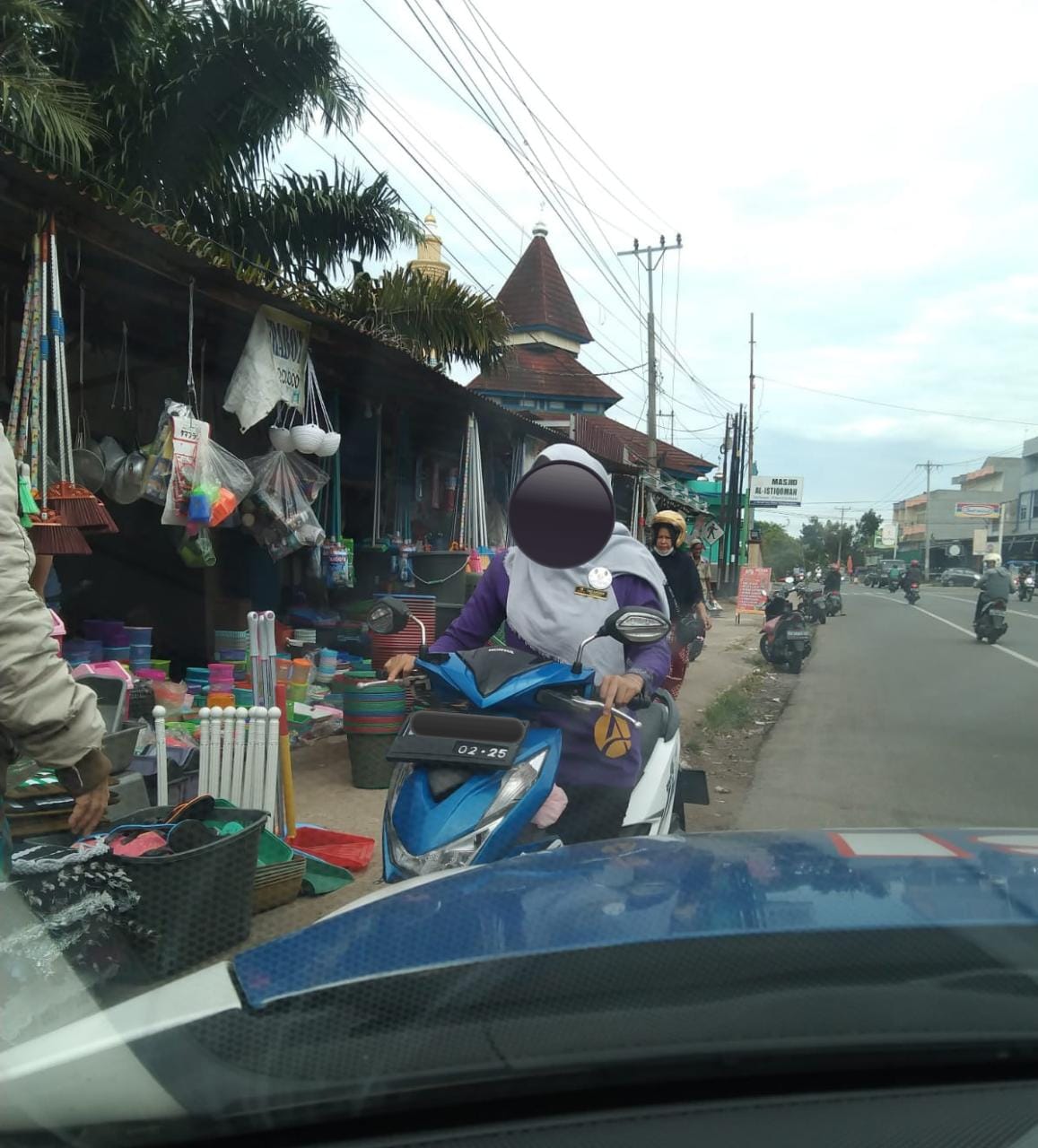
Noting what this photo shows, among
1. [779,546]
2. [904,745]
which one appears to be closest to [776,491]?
[904,745]

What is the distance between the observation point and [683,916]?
1467 mm

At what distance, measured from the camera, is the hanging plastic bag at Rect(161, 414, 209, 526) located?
5254 mm

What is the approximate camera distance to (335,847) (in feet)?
15.0

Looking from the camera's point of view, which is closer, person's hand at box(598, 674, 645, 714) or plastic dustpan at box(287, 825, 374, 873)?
person's hand at box(598, 674, 645, 714)

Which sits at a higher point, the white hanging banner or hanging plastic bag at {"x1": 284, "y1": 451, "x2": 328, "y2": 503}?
the white hanging banner

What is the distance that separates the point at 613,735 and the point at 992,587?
16.9m

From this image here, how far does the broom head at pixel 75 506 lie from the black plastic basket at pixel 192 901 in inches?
70.0

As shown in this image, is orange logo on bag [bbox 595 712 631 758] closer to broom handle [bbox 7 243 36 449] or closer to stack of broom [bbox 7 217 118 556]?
stack of broom [bbox 7 217 118 556]

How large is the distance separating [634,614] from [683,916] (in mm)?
1055

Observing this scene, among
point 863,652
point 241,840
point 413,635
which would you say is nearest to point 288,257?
point 413,635

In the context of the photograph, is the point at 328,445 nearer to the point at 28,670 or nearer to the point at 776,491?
the point at 28,670

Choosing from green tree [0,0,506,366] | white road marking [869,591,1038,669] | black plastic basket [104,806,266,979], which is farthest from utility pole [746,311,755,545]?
black plastic basket [104,806,266,979]

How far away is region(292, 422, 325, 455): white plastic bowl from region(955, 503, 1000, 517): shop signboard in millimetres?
80780

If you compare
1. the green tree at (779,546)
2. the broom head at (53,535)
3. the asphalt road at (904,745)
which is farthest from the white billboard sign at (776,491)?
the broom head at (53,535)
